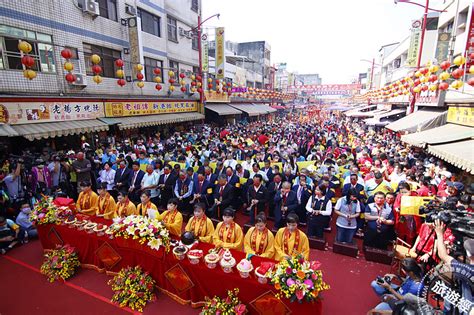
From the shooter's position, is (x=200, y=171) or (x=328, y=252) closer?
(x=328, y=252)

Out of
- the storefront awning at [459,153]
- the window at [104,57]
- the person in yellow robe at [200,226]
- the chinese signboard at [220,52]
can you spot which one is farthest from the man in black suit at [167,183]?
the chinese signboard at [220,52]

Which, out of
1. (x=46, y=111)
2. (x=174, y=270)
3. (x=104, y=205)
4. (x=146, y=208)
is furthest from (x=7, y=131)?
(x=174, y=270)

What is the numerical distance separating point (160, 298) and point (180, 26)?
2064 centimetres

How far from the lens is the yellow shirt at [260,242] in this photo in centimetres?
504

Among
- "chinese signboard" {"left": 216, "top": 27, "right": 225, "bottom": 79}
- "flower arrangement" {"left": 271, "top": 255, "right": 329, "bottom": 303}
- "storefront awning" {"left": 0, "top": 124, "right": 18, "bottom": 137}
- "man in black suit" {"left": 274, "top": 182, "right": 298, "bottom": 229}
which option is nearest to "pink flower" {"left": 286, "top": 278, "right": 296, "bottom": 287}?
"flower arrangement" {"left": 271, "top": 255, "right": 329, "bottom": 303}

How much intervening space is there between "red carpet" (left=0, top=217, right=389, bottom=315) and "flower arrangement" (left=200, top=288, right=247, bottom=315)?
22.9 inches

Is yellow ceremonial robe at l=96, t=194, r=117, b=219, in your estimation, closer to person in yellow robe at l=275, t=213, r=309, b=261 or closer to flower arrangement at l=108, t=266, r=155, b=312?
flower arrangement at l=108, t=266, r=155, b=312

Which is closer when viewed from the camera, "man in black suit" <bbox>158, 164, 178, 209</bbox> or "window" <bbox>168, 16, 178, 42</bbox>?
"man in black suit" <bbox>158, 164, 178, 209</bbox>

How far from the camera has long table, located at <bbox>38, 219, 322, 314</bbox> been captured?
3.90m

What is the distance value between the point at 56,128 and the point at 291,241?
33.6 ft

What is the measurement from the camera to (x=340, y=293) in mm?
4996

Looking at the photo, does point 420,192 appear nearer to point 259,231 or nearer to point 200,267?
point 259,231

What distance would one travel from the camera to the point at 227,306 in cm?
405

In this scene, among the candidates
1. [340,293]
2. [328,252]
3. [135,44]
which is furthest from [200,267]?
[135,44]
